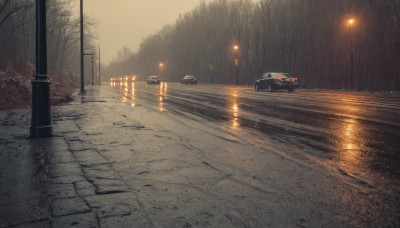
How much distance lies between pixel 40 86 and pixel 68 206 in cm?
482

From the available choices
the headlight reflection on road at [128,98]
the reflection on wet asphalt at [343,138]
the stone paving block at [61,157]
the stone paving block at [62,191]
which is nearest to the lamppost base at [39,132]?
the stone paving block at [61,157]

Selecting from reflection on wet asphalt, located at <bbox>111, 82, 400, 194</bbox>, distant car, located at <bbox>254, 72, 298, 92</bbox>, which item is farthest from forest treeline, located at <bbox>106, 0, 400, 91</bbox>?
reflection on wet asphalt, located at <bbox>111, 82, 400, 194</bbox>

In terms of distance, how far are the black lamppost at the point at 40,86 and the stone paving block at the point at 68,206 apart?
14.6 feet

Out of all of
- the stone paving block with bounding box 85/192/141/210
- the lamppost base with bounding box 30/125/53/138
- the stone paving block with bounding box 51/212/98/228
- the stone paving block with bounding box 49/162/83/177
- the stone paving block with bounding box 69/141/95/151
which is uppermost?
the lamppost base with bounding box 30/125/53/138

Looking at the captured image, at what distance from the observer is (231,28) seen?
2653 inches

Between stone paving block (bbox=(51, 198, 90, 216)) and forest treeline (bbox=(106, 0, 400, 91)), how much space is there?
1242 inches

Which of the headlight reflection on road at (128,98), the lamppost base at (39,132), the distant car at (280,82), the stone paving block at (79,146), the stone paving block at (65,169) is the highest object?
the distant car at (280,82)

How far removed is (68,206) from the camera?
146 inches

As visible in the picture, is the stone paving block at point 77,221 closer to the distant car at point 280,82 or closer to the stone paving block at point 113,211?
the stone paving block at point 113,211

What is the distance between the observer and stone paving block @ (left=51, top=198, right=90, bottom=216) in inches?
140

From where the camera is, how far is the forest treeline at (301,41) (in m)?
31.6

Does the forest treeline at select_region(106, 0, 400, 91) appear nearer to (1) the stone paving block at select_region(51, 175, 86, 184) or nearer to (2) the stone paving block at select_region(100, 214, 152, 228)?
(1) the stone paving block at select_region(51, 175, 86, 184)

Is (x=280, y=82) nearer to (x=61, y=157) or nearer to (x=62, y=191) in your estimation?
(x=61, y=157)

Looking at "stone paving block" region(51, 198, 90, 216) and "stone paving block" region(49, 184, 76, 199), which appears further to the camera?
"stone paving block" region(49, 184, 76, 199)
